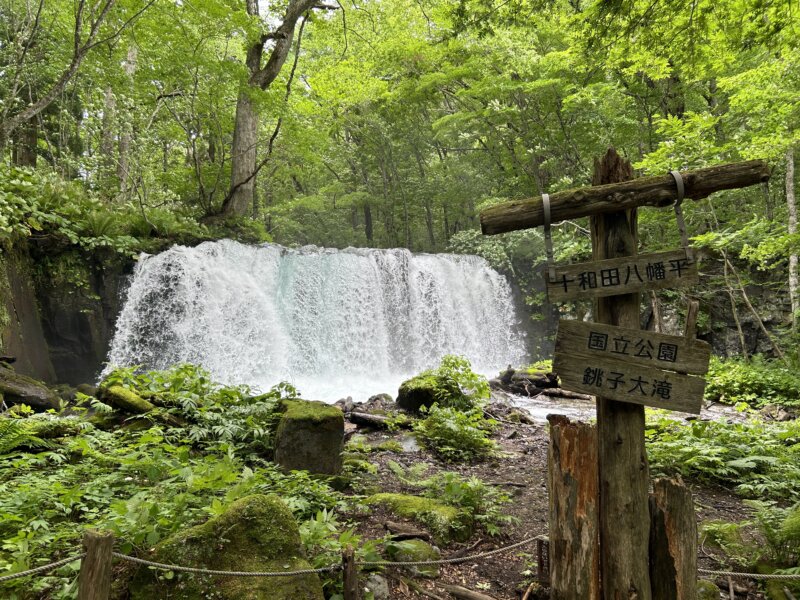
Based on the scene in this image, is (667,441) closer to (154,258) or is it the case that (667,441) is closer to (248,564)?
(248,564)

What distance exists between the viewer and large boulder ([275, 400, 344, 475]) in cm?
452

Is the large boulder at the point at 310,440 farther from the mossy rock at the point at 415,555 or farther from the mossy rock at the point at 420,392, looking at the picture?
the mossy rock at the point at 420,392

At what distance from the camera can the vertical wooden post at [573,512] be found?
7.62ft

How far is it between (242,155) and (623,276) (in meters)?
13.5

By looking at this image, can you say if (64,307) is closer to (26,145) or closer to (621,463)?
(26,145)

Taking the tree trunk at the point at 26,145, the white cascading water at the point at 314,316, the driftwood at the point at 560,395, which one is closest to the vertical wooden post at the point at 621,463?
the white cascading water at the point at 314,316

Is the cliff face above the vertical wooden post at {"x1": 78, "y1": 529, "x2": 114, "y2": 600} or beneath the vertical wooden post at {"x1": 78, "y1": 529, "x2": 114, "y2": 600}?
above

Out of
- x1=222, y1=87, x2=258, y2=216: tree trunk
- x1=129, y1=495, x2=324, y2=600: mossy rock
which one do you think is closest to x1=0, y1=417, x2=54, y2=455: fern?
x1=129, y1=495, x2=324, y2=600: mossy rock

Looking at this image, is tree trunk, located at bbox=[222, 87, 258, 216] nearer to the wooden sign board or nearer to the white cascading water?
the white cascading water

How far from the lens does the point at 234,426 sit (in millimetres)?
4887

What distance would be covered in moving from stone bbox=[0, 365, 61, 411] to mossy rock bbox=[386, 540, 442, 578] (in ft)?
16.4

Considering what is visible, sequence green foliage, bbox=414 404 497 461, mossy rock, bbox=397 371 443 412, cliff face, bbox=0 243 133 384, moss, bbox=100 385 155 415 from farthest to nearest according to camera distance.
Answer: cliff face, bbox=0 243 133 384 → mossy rock, bbox=397 371 443 412 → green foliage, bbox=414 404 497 461 → moss, bbox=100 385 155 415

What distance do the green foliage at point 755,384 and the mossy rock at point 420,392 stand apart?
653 cm

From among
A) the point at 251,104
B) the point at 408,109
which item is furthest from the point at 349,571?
the point at 408,109
